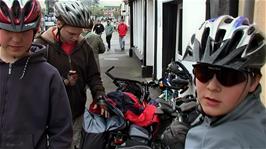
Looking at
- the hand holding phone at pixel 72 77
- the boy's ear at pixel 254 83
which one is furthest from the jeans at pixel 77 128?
the boy's ear at pixel 254 83

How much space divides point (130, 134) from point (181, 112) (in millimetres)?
565

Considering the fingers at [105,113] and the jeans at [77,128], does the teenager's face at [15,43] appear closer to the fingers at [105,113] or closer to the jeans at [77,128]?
the jeans at [77,128]

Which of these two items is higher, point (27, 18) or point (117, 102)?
point (27, 18)

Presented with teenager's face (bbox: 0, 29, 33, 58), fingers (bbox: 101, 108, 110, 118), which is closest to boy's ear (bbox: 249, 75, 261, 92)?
teenager's face (bbox: 0, 29, 33, 58)

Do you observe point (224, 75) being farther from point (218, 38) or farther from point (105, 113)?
point (105, 113)

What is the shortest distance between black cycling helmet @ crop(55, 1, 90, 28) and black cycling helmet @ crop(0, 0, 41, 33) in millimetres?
870

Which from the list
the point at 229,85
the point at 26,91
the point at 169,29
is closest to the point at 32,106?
the point at 26,91

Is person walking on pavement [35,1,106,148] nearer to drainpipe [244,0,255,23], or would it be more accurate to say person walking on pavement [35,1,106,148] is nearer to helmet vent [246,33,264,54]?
drainpipe [244,0,255,23]

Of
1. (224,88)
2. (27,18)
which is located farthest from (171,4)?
(224,88)

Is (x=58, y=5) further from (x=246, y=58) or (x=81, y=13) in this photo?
(x=246, y=58)

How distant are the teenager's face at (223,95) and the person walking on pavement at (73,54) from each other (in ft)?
6.01

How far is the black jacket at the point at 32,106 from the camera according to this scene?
2.47 m

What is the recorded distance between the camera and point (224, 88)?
1.66 m

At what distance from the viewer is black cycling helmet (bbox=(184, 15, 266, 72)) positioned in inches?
64.6
